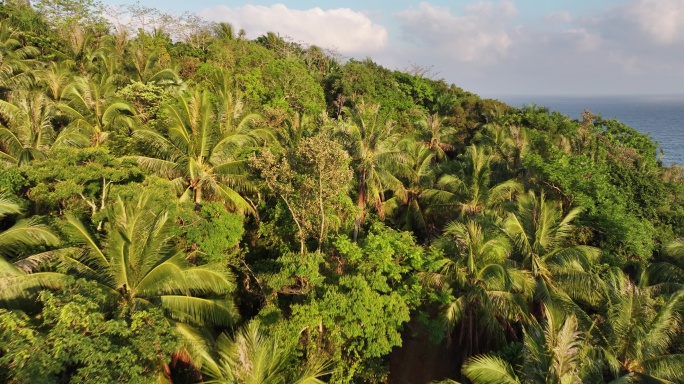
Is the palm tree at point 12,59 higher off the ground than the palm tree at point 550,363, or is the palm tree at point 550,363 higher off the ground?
the palm tree at point 12,59

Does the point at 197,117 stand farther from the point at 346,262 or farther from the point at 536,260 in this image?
the point at 536,260

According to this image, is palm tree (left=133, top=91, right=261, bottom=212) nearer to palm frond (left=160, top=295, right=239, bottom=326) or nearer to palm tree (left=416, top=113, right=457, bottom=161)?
palm frond (left=160, top=295, right=239, bottom=326)

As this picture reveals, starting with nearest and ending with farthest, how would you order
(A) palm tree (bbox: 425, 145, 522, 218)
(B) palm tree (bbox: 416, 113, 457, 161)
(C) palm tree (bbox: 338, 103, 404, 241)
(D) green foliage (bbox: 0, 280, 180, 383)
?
(D) green foliage (bbox: 0, 280, 180, 383)
(C) palm tree (bbox: 338, 103, 404, 241)
(A) palm tree (bbox: 425, 145, 522, 218)
(B) palm tree (bbox: 416, 113, 457, 161)

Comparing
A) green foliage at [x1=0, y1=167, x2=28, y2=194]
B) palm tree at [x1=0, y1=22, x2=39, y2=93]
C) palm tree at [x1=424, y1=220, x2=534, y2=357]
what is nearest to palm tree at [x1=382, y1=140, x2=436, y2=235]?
palm tree at [x1=424, y1=220, x2=534, y2=357]

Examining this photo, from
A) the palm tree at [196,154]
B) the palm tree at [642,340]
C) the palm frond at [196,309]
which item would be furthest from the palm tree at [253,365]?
the palm tree at [642,340]

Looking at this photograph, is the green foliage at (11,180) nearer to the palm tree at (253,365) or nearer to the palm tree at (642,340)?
the palm tree at (253,365)
